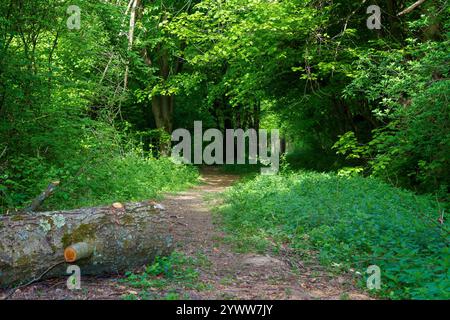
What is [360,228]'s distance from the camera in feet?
20.0

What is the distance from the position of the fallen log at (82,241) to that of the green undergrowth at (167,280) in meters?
0.20

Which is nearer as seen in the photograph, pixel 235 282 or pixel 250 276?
pixel 235 282

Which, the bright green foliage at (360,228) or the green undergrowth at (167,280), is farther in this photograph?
the bright green foliage at (360,228)

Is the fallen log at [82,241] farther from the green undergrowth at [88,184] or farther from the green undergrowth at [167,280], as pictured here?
the green undergrowth at [88,184]

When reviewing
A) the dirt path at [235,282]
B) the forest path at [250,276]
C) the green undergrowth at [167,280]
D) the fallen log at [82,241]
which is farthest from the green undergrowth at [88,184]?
the green undergrowth at [167,280]

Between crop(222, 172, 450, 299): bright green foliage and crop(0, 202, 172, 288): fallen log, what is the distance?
7.09ft

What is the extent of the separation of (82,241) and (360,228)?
4.10 meters

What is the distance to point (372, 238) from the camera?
5809mm

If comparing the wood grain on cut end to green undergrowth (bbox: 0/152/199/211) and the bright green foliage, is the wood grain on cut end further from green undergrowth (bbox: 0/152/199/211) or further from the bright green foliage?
the bright green foliage

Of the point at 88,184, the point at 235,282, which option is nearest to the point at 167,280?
the point at 235,282

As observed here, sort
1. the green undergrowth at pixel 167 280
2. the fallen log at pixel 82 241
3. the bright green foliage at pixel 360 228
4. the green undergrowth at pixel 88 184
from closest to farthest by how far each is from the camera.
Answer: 1. the green undergrowth at pixel 167 280
2. the fallen log at pixel 82 241
3. the bright green foliage at pixel 360 228
4. the green undergrowth at pixel 88 184

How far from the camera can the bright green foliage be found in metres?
4.52

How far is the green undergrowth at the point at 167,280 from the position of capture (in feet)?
13.9

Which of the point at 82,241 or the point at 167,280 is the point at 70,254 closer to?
the point at 82,241
